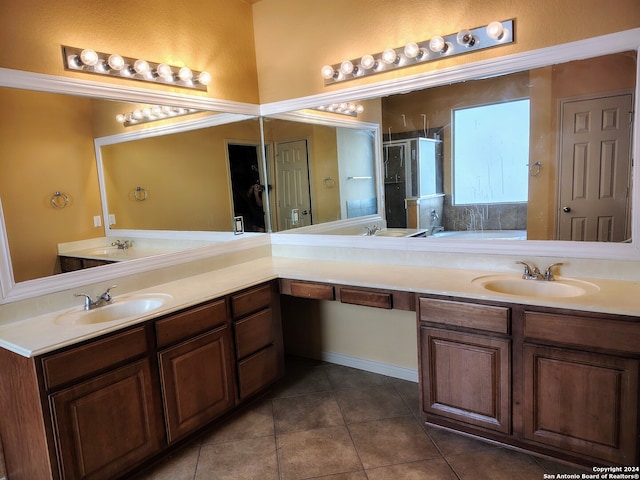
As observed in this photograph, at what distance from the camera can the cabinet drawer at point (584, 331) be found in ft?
5.66

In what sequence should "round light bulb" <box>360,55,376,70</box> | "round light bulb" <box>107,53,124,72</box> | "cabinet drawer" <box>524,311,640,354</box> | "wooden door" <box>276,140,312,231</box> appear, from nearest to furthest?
1. "cabinet drawer" <box>524,311,640,354</box>
2. "round light bulb" <box>107,53,124,72</box>
3. "round light bulb" <box>360,55,376,70</box>
4. "wooden door" <box>276,140,312,231</box>

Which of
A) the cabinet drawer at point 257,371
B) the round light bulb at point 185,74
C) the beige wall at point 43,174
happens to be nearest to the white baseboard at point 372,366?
the cabinet drawer at point 257,371

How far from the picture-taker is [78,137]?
88.9 inches

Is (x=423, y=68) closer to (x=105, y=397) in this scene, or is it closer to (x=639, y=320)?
(x=639, y=320)

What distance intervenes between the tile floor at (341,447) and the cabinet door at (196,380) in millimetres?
163

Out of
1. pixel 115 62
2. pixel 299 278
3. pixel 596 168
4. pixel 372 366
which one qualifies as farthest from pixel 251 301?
pixel 596 168

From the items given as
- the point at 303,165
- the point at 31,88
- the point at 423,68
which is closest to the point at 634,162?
the point at 423,68

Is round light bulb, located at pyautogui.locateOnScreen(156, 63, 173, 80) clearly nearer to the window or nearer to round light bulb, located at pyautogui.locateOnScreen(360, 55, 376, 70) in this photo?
round light bulb, located at pyautogui.locateOnScreen(360, 55, 376, 70)

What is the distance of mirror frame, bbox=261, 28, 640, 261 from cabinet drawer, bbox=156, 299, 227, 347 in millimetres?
1064

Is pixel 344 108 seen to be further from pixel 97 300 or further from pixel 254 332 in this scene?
pixel 97 300

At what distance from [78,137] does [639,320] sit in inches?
108

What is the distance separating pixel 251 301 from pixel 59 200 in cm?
117

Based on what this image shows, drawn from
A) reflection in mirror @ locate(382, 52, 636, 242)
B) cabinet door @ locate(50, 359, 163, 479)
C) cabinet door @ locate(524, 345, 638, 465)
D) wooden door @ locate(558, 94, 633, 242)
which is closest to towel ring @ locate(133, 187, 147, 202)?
cabinet door @ locate(50, 359, 163, 479)

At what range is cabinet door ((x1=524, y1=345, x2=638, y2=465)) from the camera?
70.2 inches
